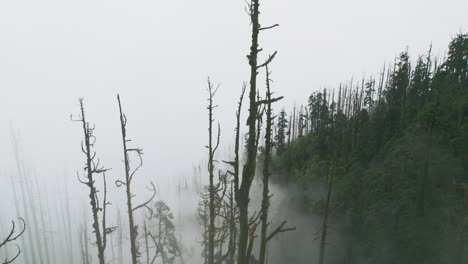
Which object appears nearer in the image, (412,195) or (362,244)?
(412,195)

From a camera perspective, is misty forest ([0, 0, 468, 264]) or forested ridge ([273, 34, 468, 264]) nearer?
misty forest ([0, 0, 468, 264])

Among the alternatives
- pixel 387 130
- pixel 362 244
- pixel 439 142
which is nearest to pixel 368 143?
pixel 387 130

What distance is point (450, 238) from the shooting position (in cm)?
1855

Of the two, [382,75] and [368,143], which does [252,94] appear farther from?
[382,75]

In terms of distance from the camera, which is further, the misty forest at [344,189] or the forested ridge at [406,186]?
the forested ridge at [406,186]

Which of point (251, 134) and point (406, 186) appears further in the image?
point (406, 186)

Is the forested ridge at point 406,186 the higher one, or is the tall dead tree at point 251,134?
the tall dead tree at point 251,134

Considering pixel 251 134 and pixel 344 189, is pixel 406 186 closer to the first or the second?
pixel 344 189

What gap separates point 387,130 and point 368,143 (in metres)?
3.18

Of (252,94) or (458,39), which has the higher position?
(458,39)

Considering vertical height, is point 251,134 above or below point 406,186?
above

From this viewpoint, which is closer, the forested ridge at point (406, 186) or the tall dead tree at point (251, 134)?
the tall dead tree at point (251, 134)

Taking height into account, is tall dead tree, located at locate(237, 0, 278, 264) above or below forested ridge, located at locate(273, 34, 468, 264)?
above

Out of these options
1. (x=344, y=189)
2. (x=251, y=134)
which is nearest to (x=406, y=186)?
(x=344, y=189)
